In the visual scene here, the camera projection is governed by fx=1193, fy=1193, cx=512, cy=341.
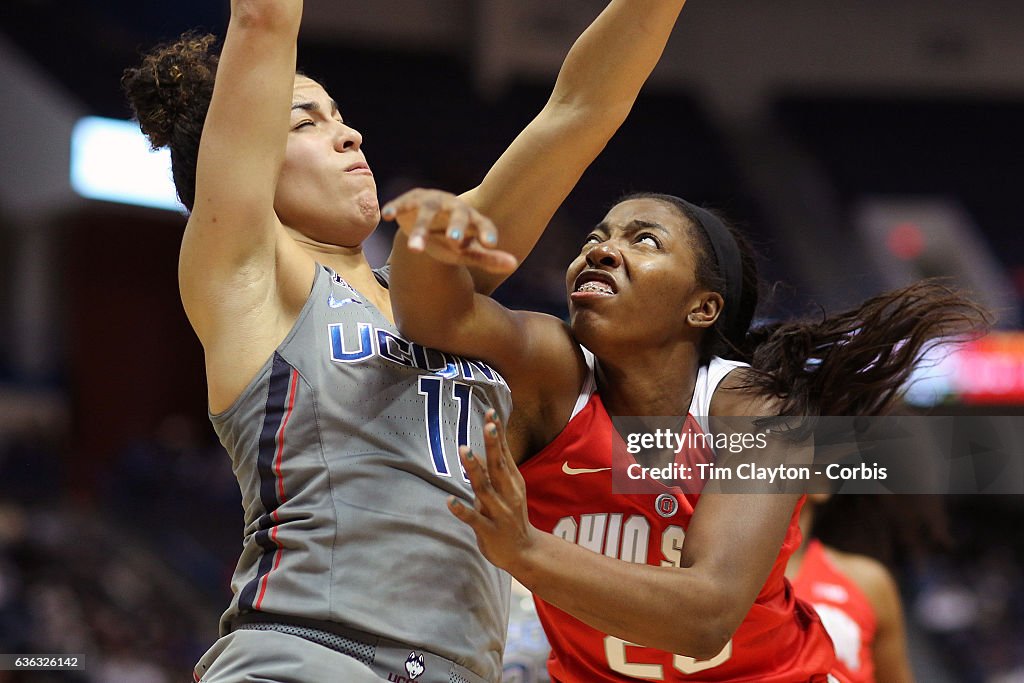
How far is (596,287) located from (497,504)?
662 millimetres

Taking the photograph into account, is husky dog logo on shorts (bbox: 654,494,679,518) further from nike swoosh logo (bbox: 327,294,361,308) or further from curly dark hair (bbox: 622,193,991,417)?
nike swoosh logo (bbox: 327,294,361,308)

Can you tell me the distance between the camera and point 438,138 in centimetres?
1314

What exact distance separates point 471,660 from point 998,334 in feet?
34.8

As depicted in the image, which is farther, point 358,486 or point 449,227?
point 358,486

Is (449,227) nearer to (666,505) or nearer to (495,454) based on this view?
(495,454)

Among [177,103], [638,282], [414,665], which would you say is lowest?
[414,665]

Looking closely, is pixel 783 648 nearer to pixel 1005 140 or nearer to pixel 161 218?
pixel 161 218

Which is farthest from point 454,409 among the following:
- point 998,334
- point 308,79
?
point 998,334

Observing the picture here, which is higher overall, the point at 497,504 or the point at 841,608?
the point at 841,608

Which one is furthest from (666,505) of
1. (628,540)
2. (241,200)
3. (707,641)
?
(241,200)

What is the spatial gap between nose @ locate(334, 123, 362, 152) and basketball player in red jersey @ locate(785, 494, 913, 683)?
7.16 ft

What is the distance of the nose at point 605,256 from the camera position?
2.30 meters

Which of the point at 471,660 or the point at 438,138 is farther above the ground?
the point at 438,138

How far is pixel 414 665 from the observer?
1.87 metres
